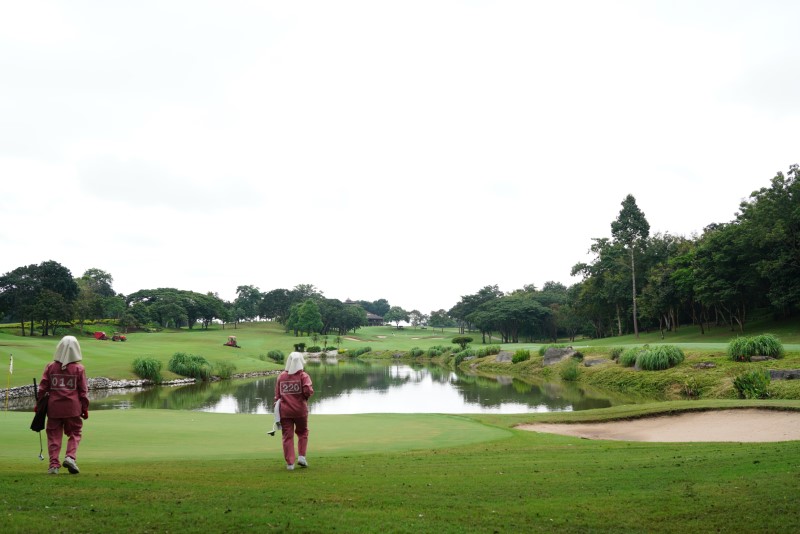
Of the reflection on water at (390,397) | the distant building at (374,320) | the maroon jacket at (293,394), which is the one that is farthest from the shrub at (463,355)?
the distant building at (374,320)

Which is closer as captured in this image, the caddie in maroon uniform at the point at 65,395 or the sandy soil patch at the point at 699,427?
the caddie in maroon uniform at the point at 65,395

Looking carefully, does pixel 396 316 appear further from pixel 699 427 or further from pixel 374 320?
pixel 699 427

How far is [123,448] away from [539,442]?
10.3 metres

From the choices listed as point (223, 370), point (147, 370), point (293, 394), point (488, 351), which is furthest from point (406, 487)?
point (488, 351)

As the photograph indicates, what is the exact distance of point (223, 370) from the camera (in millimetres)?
50406

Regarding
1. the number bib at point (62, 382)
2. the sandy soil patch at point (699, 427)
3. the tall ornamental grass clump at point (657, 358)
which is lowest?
the sandy soil patch at point (699, 427)

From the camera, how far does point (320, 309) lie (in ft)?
431

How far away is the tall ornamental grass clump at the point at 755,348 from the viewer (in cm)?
2783

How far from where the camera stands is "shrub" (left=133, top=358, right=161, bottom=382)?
43.4m

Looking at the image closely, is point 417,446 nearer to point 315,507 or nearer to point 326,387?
point 315,507

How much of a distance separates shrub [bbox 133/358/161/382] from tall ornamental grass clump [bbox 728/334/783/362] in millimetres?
39773

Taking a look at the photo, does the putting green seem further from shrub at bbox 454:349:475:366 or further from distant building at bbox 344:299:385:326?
distant building at bbox 344:299:385:326

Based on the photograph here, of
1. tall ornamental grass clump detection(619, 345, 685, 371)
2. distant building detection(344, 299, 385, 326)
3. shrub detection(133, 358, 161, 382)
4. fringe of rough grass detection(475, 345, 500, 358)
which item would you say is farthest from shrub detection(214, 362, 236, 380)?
distant building detection(344, 299, 385, 326)

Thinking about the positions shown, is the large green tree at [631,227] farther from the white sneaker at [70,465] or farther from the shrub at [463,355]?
the white sneaker at [70,465]
